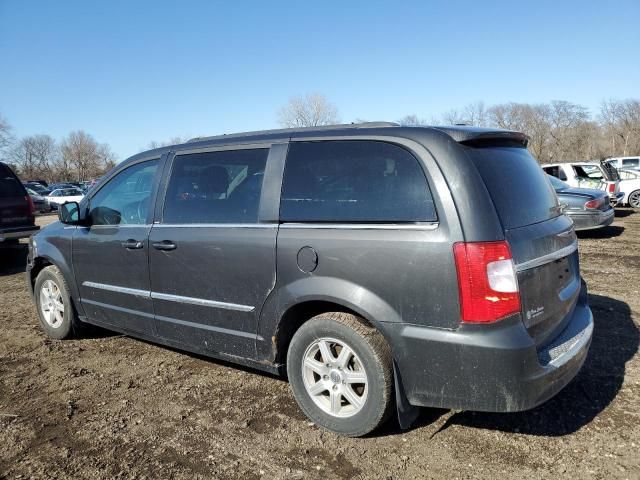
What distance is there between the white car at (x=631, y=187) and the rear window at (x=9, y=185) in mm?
18413

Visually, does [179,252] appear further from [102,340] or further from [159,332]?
[102,340]

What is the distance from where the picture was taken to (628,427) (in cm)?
301

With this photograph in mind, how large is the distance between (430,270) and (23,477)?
8.10 feet

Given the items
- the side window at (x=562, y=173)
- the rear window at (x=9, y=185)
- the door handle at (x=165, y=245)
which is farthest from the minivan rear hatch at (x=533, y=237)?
the side window at (x=562, y=173)

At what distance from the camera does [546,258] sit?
2.79 meters

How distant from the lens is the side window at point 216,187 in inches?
134

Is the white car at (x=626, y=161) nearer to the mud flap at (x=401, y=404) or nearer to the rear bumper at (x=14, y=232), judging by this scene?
the rear bumper at (x=14, y=232)

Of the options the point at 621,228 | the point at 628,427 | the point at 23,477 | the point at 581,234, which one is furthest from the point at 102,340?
the point at 621,228

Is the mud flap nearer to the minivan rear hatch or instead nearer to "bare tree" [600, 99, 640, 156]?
the minivan rear hatch

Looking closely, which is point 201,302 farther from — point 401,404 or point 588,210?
point 588,210

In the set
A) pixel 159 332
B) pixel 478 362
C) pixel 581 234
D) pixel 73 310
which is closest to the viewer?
pixel 478 362

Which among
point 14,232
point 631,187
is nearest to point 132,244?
point 14,232

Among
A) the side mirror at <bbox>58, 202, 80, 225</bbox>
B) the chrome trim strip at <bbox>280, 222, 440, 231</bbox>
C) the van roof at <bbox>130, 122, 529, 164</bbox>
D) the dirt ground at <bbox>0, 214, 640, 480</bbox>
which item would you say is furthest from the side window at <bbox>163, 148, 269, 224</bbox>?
the dirt ground at <bbox>0, 214, 640, 480</bbox>

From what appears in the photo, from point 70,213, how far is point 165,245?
4.57ft
